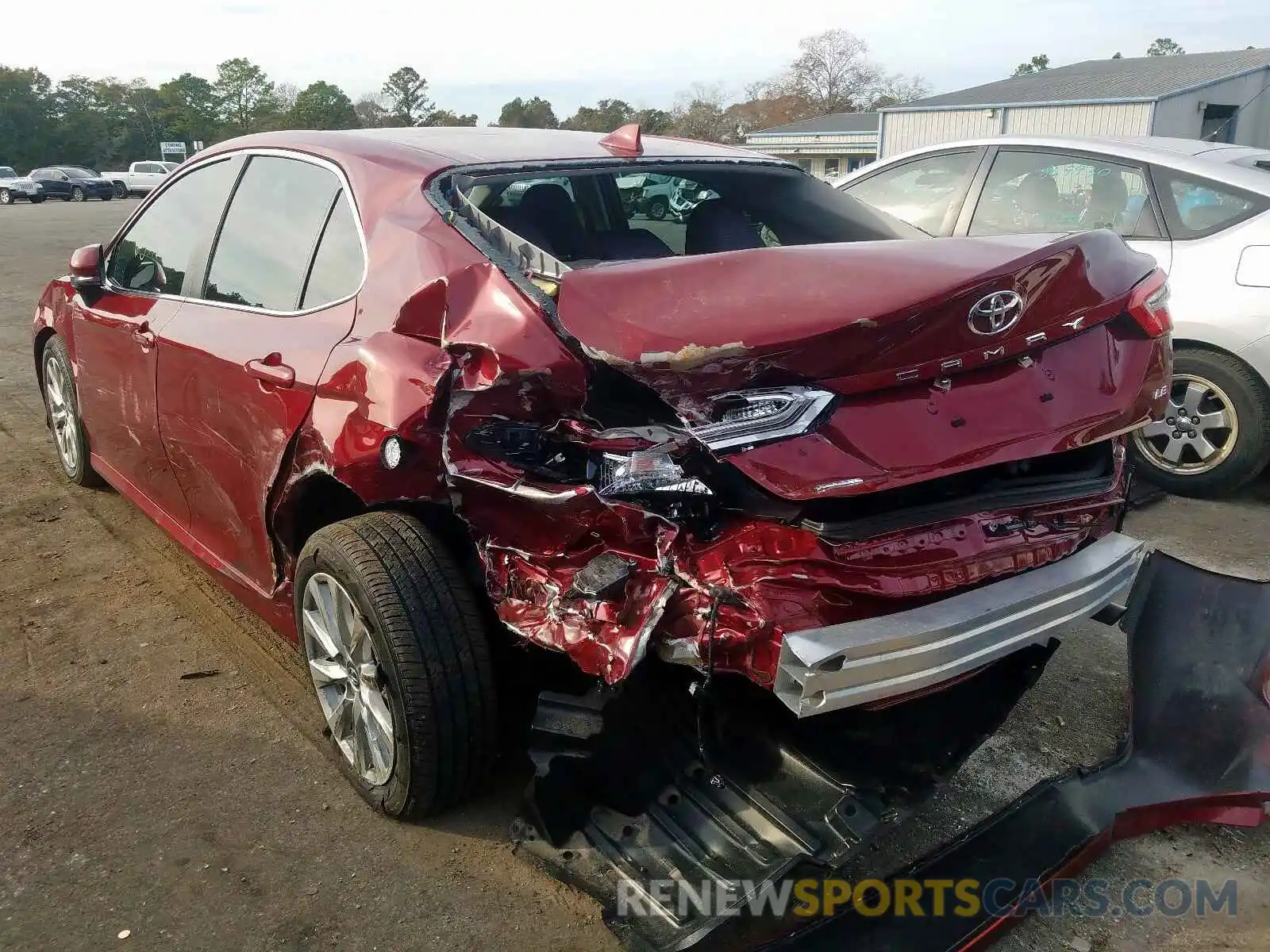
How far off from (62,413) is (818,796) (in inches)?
174

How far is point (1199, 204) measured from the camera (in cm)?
487

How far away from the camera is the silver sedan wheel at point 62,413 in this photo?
468 cm

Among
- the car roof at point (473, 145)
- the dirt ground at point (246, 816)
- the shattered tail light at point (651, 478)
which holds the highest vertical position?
the car roof at point (473, 145)

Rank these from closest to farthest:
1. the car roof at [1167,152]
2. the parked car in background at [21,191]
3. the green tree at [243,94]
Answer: the car roof at [1167,152]
the parked car in background at [21,191]
the green tree at [243,94]

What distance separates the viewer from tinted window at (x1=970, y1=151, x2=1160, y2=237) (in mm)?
5078

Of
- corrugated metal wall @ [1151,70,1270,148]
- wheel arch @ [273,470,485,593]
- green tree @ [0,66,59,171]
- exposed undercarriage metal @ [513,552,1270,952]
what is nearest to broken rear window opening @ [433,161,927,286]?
wheel arch @ [273,470,485,593]

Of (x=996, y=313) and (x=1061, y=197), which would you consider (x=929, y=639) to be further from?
(x=1061, y=197)

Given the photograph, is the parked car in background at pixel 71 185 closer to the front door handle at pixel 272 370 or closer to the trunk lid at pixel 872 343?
the front door handle at pixel 272 370

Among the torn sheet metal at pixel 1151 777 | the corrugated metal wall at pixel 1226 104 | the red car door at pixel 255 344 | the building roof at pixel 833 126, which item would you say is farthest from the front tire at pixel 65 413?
the building roof at pixel 833 126

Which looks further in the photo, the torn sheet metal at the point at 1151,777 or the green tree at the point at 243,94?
the green tree at the point at 243,94

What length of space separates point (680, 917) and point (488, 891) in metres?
0.54

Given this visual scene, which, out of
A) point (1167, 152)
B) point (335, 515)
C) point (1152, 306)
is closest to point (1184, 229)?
point (1167, 152)

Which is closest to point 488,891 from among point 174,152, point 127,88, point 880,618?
point 880,618

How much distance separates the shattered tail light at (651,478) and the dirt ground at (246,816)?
1.04m
